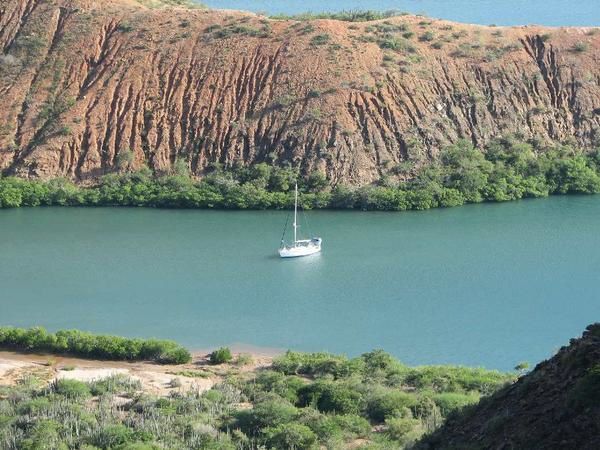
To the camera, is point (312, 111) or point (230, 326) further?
point (312, 111)

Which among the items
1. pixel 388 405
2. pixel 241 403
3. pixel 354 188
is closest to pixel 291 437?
pixel 388 405

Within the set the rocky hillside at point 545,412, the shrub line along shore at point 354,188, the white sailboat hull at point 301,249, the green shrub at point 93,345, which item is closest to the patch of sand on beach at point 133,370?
the green shrub at point 93,345

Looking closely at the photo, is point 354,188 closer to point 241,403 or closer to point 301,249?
point 301,249

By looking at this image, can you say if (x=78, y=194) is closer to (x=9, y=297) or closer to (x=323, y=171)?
(x=323, y=171)

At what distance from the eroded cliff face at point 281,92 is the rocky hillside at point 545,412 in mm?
39740

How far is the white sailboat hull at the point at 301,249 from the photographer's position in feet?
149

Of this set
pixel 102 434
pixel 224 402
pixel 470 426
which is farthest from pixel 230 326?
pixel 470 426

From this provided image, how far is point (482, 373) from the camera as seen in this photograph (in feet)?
94.4

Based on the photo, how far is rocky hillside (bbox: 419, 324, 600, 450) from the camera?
15.9 metres

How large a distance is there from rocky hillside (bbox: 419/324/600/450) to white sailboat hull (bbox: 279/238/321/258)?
27.0 meters

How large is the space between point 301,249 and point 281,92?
58.1ft

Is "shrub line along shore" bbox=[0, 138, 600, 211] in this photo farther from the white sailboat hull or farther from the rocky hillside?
the rocky hillside

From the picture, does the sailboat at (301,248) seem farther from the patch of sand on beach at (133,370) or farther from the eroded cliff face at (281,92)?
the patch of sand on beach at (133,370)

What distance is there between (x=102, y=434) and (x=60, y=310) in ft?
51.9
